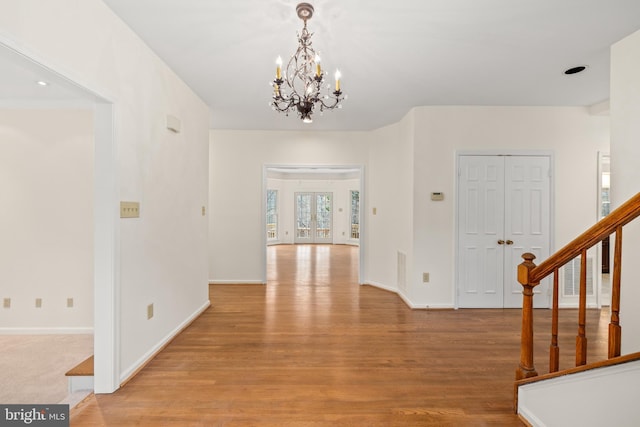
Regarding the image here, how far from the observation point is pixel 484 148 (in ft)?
13.6

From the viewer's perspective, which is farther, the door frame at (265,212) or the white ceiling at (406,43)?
the door frame at (265,212)

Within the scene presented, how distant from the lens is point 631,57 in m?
2.48

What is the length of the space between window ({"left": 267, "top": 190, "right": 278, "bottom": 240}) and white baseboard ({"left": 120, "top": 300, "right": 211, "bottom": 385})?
770cm

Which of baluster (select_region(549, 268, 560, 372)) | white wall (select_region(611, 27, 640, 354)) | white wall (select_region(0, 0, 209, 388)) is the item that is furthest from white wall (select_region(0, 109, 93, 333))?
white wall (select_region(611, 27, 640, 354))

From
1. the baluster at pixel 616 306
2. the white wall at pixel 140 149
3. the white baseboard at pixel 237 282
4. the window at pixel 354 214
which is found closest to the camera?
the baluster at pixel 616 306

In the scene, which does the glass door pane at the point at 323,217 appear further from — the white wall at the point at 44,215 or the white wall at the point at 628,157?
the white wall at the point at 628,157

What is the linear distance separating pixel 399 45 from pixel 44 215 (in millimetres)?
4143

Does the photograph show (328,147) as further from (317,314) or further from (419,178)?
(317,314)

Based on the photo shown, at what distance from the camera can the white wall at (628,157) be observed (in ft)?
7.85

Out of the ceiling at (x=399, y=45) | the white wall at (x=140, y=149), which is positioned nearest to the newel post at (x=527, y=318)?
the ceiling at (x=399, y=45)

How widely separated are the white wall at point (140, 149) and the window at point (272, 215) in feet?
24.7

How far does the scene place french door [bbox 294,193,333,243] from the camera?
12.0m

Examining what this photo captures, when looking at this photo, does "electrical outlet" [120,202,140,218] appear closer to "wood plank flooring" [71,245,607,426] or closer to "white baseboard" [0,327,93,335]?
"wood plank flooring" [71,245,607,426]

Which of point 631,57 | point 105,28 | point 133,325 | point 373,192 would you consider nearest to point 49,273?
point 133,325
